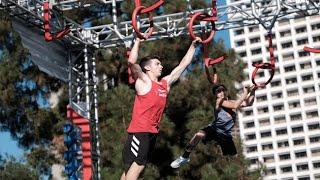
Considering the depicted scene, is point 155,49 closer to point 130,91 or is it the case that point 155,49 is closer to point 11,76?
point 130,91

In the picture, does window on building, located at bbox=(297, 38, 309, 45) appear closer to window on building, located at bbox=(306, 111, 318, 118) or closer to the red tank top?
window on building, located at bbox=(306, 111, 318, 118)

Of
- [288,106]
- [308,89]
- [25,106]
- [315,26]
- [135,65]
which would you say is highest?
[135,65]

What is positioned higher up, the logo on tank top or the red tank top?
the logo on tank top

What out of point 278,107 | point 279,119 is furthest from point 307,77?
point 279,119

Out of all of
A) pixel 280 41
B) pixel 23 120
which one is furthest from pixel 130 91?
pixel 280 41

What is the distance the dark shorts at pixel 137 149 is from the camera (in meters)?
5.38

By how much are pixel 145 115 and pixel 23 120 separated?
1050cm

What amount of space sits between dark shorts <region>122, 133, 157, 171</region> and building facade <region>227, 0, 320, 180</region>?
4669 cm

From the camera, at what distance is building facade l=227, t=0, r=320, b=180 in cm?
5222

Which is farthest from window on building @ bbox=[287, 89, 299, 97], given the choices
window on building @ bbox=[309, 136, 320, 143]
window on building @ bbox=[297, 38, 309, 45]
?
window on building @ bbox=[309, 136, 320, 143]

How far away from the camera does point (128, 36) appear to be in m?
13.0

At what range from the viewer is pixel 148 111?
543 centimetres

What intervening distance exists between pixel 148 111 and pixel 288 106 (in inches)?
1951

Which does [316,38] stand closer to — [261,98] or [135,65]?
[261,98]
